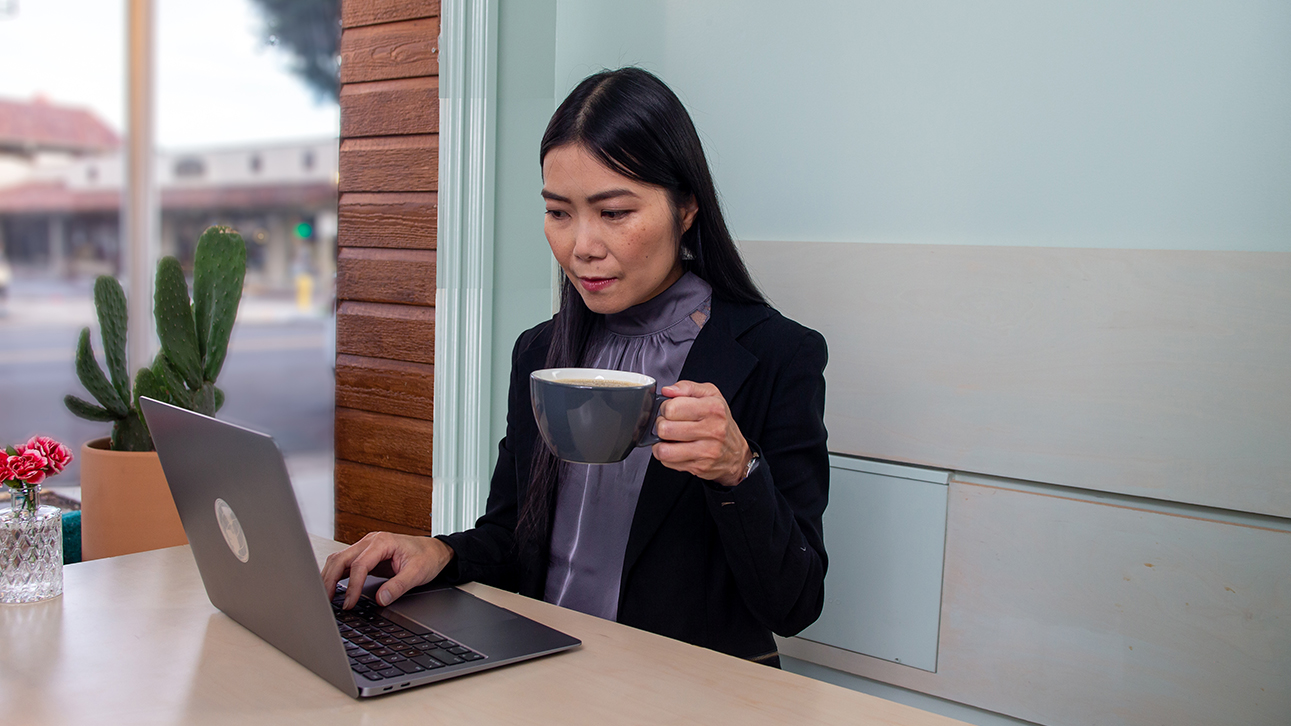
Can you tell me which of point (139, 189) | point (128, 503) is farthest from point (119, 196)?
point (128, 503)

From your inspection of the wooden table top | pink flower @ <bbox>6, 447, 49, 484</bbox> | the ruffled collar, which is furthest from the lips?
pink flower @ <bbox>6, 447, 49, 484</bbox>

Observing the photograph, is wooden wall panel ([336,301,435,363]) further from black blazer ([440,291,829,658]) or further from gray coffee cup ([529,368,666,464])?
gray coffee cup ([529,368,666,464])

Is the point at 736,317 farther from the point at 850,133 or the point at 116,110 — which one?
the point at 116,110

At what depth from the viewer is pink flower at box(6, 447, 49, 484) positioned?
93 cm

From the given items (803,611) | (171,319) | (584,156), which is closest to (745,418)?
(803,611)

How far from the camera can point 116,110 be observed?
3.61m

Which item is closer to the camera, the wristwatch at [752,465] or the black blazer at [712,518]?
the wristwatch at [752,465]

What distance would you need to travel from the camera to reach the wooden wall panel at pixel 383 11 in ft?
5.99

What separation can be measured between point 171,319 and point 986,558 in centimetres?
130

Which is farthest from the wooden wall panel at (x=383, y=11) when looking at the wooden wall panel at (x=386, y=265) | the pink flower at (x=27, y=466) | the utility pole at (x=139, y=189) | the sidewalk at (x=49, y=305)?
the sidewalk at (x=49, y=305)

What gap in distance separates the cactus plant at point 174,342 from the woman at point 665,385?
2.00 ft

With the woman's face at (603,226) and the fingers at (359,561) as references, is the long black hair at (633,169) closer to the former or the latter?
the woman's face at (603,226)

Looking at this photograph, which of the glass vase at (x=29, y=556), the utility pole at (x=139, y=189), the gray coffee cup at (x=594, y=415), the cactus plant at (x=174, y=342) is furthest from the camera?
the utility pole at (x=139, y=189)

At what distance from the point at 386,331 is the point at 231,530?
1.23m
